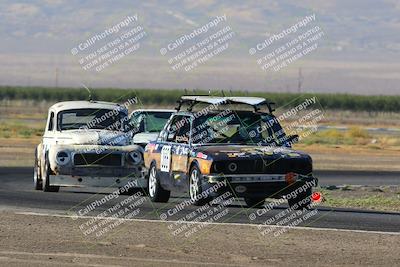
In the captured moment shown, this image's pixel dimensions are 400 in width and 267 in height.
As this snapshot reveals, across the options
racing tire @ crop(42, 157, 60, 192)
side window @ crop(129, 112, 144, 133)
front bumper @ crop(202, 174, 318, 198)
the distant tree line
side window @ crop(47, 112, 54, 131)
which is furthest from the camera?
the distant tree line

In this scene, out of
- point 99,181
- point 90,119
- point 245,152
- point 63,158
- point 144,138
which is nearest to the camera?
point 245,152

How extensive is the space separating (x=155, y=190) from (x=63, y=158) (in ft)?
7.61

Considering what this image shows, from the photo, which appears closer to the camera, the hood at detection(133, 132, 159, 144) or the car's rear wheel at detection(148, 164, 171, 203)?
the car's rear wheel at detection(148, 164, 171, 203)

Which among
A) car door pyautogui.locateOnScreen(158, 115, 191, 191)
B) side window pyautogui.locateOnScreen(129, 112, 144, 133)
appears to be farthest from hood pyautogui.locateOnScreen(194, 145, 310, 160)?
side window pyautogui.locateOnScreen(129, 112, 144, 133)

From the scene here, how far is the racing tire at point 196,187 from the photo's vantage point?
1986cm

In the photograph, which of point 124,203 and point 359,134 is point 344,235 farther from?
point 359,134

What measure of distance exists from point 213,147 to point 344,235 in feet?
14.9

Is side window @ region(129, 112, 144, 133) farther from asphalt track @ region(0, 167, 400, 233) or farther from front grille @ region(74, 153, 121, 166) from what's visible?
front grille @ region(74, 153, 121, 166)

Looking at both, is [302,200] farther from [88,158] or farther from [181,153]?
[88,158]

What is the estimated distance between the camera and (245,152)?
19938 mm

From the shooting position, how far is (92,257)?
1363cm

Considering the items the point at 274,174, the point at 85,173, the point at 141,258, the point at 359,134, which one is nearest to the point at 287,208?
the point at 274,174

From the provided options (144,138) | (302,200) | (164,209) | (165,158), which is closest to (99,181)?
(165,158)

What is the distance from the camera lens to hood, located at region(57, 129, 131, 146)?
77.5ft
